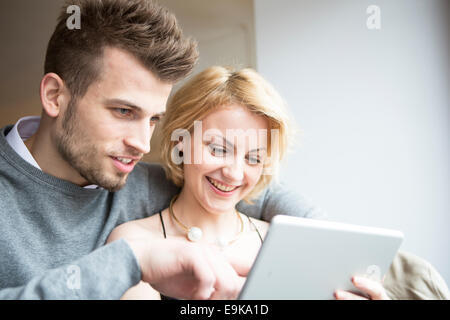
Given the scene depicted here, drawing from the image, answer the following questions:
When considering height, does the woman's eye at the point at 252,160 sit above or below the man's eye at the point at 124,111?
below

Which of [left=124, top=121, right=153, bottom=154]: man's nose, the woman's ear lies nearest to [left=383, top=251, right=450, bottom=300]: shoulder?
the woman's ear

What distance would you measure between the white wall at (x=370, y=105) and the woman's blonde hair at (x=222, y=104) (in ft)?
2.74

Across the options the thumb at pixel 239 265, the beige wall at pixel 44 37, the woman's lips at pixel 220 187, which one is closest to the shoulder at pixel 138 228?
the woman's lips at pixel 220 187

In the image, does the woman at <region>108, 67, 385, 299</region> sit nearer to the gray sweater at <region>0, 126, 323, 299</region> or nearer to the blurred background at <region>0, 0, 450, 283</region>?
the gray sweater at <region>0, 126, 323, 299</region>

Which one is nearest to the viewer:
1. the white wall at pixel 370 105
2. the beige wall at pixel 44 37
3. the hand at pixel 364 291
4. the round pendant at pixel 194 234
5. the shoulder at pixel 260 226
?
the hand at pixel 364 291

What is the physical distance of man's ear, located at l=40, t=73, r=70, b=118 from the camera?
1296 millimetres

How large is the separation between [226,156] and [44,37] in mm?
1674

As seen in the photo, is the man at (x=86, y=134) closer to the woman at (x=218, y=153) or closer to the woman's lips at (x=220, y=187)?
the woman at (x=218, y=153)

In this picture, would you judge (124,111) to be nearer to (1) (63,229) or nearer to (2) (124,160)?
(2) (124,160)

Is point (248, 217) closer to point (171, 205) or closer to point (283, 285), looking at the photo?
point (171, 205)

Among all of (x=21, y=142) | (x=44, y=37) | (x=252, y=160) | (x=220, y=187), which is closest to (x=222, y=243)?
(x=220, y=187)

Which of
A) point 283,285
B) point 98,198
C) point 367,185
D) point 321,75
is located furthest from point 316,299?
point 321,75

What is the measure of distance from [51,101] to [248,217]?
82cm

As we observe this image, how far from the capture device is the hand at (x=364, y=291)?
97cm
